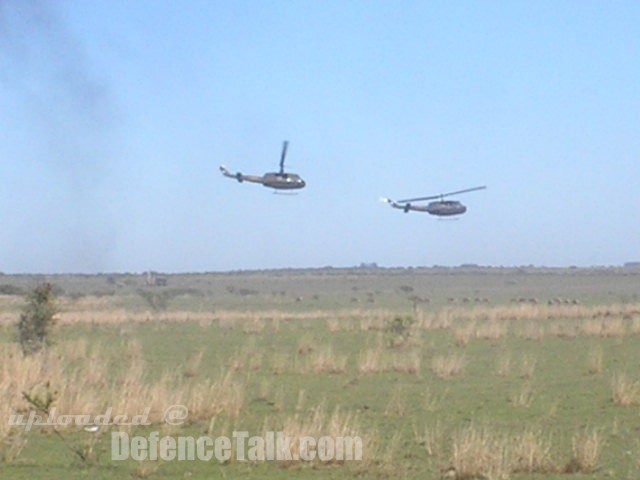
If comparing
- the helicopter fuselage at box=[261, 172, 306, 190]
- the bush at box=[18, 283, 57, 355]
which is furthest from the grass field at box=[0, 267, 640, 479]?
the helicopter fuselage at box=[261, 172, 306, 190]

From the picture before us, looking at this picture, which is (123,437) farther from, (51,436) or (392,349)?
(392,349)

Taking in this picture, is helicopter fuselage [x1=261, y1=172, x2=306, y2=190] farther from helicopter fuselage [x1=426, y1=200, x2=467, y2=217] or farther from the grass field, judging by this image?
helicopter fuselage [x1=426, y1=200, x2=467, y2=217]

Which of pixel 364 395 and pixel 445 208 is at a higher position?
pixel 445 208

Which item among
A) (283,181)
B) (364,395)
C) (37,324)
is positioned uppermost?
(283,181)

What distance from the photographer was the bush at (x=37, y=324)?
27.9m

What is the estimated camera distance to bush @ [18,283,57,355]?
91.6ft

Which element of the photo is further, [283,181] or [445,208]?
[445,208]

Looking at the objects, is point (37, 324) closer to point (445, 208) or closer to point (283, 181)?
point (283, 181)

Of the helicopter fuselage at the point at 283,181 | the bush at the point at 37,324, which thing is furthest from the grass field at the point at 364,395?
the helicopter fuselage at the point at 283,181

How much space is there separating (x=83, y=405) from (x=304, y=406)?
429cm

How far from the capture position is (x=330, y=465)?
47.1 feet

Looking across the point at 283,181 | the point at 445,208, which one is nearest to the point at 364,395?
the point at 283,181

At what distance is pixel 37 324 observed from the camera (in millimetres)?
28250

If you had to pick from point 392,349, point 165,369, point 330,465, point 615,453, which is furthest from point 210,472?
point 392,349
